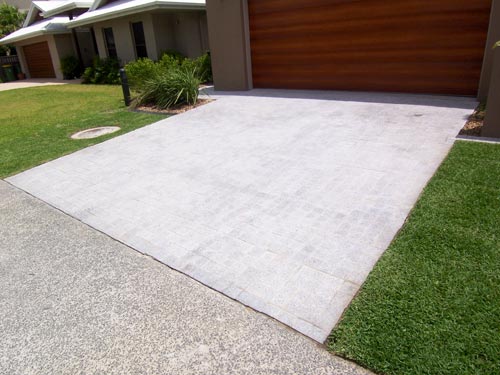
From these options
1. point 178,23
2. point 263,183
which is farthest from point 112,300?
point 178,23

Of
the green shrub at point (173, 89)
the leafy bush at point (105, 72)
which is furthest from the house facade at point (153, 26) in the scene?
the green shrub at point (173, 89)

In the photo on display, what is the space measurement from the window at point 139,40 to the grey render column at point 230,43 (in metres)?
6.63

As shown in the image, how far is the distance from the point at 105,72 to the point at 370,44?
44.5 ft

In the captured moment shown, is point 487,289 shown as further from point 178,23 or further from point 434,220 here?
point 178,23

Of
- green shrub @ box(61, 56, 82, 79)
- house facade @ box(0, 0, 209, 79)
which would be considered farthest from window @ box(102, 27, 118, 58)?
green shrub @ box(61, 56, 82, 79)

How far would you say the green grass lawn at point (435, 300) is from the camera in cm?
221

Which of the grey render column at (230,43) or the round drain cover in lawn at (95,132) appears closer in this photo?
the round drain cover in lawn at (95,132)

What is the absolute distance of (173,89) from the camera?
9938 mm

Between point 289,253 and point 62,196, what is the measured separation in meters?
3.45

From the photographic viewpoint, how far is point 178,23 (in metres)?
16.4

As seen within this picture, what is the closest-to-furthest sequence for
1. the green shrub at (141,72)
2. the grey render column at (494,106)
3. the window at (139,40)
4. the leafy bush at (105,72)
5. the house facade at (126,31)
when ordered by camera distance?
1. the grey render column at (494,106)
2. the green shrub at (141,72)
3. the house facade at (126,31)
4. the window at (139,40)
5. the leafy bush at (105,72)

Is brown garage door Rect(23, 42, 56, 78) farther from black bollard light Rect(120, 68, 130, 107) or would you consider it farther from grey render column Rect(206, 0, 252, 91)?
grey render column Rect(206, 0, 252, 91)

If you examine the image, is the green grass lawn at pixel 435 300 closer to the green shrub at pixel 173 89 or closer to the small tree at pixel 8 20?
the green shrub at pixel 173 89

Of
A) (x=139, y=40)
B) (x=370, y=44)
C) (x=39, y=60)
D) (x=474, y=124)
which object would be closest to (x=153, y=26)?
(x=139, y=40)
